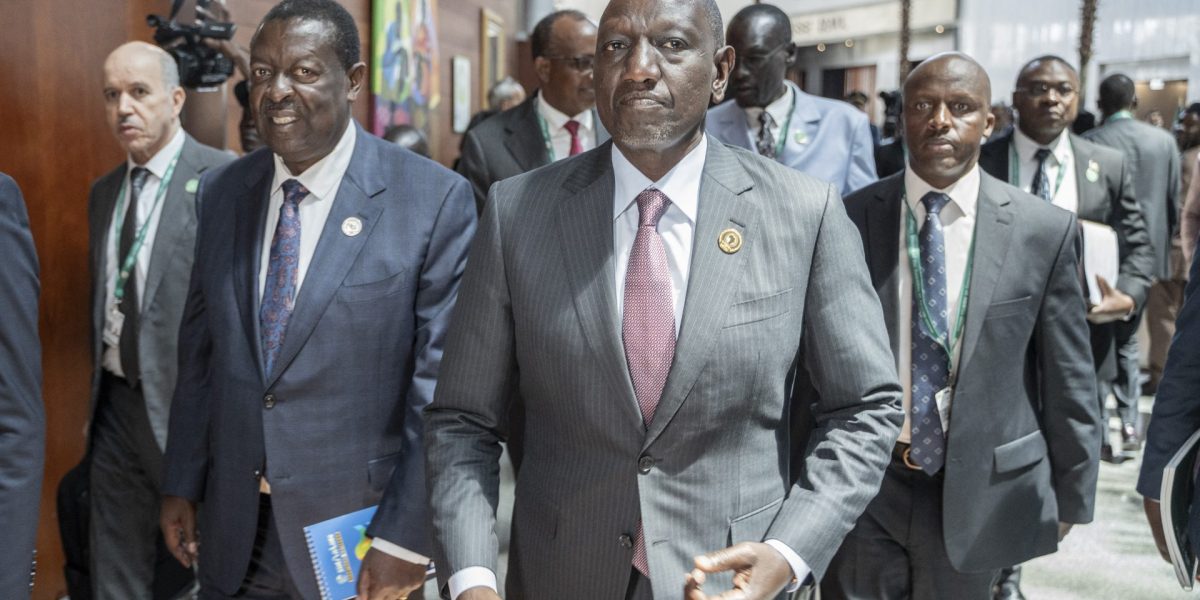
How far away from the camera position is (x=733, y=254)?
5.80 feet

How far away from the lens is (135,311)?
346 cm

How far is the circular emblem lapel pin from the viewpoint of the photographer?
5.81 feet

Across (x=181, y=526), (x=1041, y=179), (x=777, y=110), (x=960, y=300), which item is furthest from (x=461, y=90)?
(x=181, y=526)

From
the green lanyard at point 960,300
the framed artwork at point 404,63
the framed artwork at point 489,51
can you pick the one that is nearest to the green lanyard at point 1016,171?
the green lanyard at point 960,300

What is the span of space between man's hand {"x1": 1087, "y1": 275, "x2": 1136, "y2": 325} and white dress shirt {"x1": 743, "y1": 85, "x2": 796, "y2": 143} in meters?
1.24

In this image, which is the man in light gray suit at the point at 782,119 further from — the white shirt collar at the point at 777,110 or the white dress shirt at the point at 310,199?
the white dress shirt at the point at 310,199

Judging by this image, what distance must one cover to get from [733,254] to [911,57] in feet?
59.1

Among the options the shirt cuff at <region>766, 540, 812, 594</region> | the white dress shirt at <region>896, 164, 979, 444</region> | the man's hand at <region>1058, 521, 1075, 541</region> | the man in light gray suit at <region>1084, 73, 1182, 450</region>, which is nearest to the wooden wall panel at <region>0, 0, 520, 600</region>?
the white dress shirt at <region>896, 164, 979, 444</region>

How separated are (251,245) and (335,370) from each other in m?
0.35

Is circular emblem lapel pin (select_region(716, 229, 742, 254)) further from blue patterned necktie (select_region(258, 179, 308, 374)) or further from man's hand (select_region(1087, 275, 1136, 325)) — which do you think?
man's hand (select_region(1087, 275, 1136, 325))

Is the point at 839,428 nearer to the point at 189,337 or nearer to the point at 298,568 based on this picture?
the point at 298,568

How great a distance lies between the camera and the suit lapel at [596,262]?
1.72 metres

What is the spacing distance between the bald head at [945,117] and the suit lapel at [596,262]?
4.57 feet

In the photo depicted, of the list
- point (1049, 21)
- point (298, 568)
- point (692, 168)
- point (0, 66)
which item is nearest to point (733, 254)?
point (692, 168)
